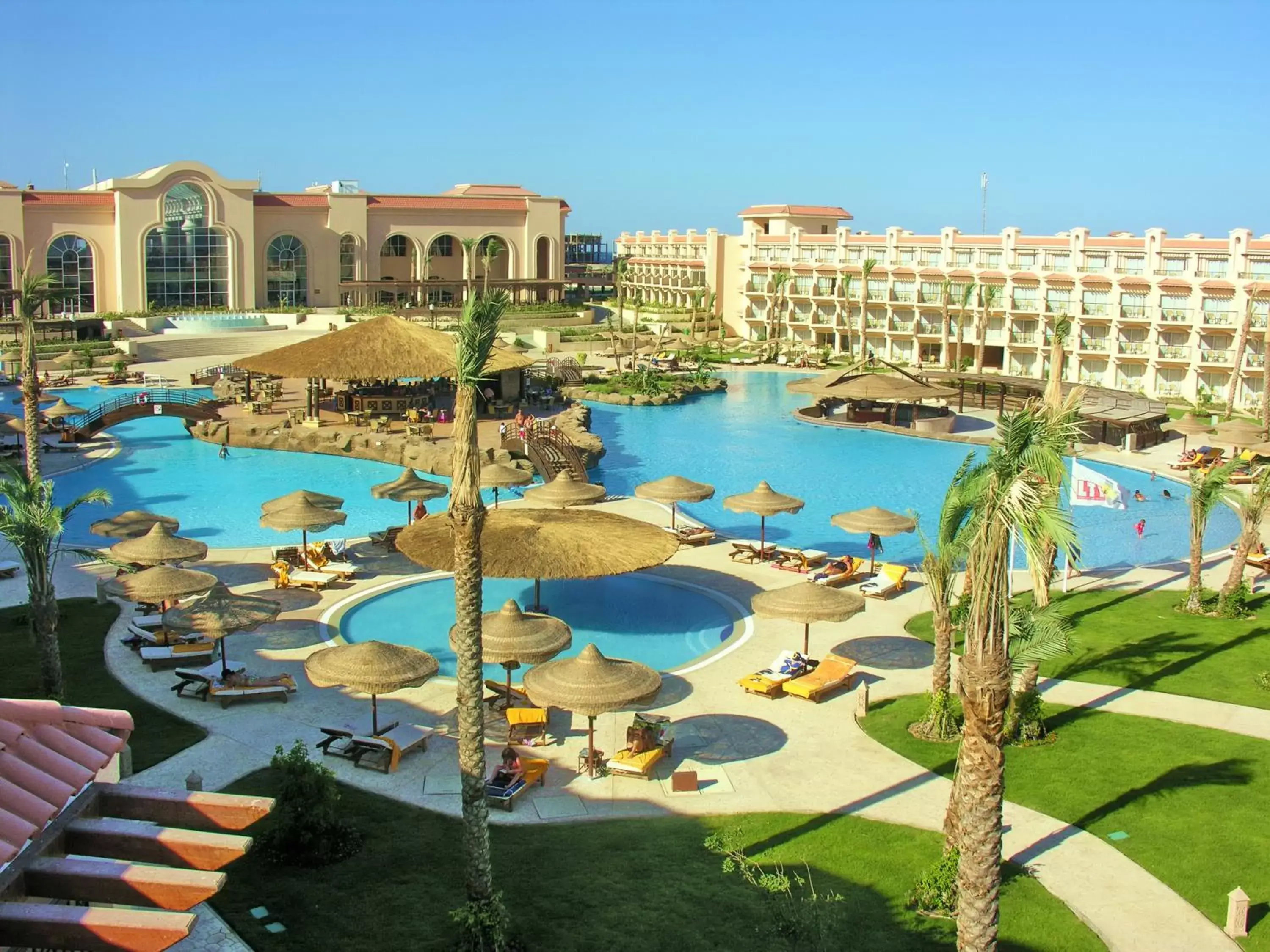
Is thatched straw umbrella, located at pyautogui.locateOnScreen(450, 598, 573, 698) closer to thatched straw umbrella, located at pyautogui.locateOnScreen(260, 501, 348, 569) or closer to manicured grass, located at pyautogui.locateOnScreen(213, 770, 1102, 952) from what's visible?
manicured grass, located at pyautogui.locateOnScreen(213, 770, 1102, 952)

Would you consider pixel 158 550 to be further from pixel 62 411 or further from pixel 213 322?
pixel 213 322

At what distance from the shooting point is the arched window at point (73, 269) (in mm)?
65688

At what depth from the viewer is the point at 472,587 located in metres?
11.7

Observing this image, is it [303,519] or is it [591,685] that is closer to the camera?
[591,685]

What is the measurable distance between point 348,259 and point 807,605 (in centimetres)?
6122

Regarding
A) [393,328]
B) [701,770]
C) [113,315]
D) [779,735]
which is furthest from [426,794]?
[113,315]

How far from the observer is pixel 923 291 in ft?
220

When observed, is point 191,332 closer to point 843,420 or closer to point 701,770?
point 843,420

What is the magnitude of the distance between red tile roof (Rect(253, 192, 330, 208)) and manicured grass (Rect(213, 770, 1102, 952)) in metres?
62.0

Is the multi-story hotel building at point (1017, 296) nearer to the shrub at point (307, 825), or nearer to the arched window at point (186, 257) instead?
the arched window at point (186, 257)

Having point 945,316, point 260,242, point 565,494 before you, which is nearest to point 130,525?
point 565,494

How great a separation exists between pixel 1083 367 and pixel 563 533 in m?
44.9

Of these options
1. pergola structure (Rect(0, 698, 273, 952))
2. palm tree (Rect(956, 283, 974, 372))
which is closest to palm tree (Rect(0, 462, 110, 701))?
pergola structure (Rect(0, 698, 273, 952))

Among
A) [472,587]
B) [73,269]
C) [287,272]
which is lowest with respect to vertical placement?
[472,587]
